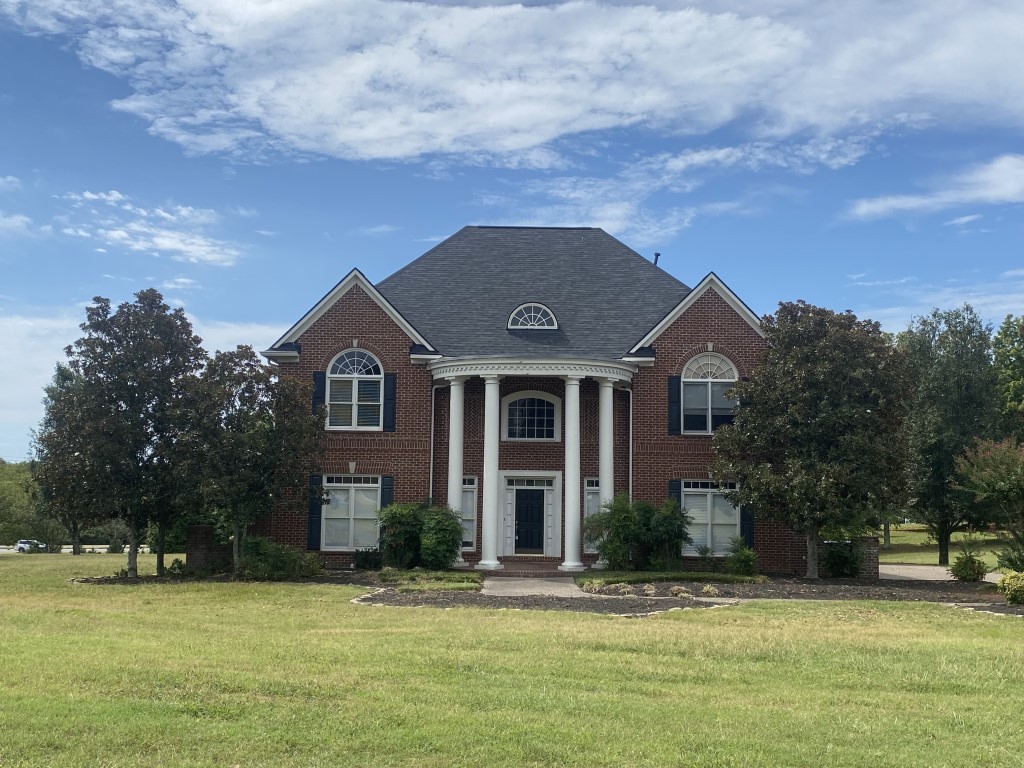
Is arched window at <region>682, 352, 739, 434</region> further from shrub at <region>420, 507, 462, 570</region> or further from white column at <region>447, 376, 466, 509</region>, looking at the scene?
shrub at <region>420, 507, 462, 570</region>

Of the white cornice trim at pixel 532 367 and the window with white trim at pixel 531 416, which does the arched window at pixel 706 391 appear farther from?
the window with white trim at pixel 531 416

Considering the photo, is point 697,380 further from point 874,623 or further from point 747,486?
point 874,623

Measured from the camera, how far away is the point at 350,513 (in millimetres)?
27188

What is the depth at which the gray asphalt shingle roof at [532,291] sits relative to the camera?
28.5m

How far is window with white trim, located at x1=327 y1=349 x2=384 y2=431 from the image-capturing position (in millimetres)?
27250

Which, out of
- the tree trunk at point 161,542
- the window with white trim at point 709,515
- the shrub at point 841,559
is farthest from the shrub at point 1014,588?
the tree trunk at point 161,542

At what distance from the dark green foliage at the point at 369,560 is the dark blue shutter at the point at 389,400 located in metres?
3.40

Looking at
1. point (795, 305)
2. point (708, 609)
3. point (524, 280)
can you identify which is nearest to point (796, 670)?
point (708, 609)

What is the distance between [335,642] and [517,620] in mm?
3647

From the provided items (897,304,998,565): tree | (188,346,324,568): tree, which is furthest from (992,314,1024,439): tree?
(188,346,324,568): tree

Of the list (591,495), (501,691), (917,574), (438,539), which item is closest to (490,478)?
(438,539)

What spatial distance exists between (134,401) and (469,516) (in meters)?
9.49

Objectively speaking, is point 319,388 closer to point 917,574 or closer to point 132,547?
point 132,547

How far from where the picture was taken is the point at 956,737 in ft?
25.8
